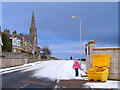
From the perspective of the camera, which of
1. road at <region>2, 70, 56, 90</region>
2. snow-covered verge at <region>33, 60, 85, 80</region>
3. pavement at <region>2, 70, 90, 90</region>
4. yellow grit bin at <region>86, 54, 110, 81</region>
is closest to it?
pavement at <region>2, 70, 90, 90</region>

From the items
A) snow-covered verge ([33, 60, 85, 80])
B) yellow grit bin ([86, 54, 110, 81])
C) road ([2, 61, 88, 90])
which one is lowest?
snow-covered verge ([33, 60, 85, 80])

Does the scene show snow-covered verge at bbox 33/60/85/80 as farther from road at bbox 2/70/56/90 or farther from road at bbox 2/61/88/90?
road at bbox 2/70/56/90

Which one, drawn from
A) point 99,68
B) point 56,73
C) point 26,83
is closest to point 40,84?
point 26,83

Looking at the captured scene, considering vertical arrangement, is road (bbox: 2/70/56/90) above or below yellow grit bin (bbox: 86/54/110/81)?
below

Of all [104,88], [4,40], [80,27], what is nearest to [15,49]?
[4,40]

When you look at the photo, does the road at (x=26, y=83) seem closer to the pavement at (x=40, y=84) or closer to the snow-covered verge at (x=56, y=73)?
the pavement at (x=40, y=84)

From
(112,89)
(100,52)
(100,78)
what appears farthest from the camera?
(100,52)

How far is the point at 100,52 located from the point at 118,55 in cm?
173

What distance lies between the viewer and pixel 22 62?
134 ft

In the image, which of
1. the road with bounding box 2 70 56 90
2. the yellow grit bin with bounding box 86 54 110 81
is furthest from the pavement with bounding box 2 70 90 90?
the yellow grit bin with bounding box 86 54 110 81

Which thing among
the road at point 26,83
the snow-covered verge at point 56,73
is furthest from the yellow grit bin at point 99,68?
the road at point 26,83

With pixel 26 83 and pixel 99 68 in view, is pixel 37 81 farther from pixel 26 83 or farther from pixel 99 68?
pixel 99 68

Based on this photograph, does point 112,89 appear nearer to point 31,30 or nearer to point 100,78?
point 100,78

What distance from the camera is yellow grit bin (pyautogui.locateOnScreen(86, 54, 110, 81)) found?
44.1ft
